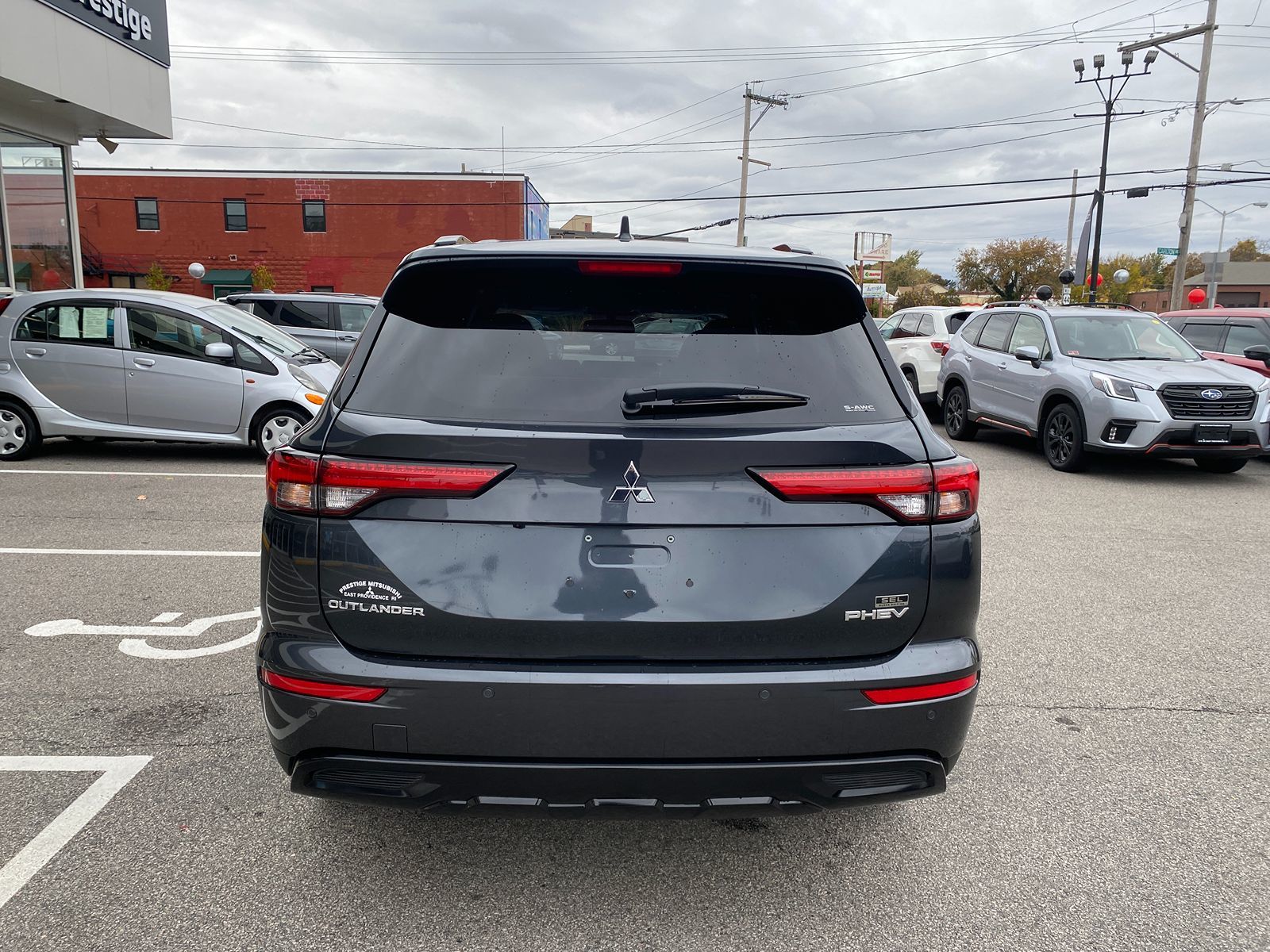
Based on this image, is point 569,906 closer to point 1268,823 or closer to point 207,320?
point 1268,823

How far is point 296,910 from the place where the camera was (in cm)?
251

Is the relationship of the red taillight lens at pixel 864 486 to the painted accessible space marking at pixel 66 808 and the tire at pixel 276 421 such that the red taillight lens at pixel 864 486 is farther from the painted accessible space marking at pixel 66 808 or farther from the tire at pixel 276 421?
the tire at pixel 276 421

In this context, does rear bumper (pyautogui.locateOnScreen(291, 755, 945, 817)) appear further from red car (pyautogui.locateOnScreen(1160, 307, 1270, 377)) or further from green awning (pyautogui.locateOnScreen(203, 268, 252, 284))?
green awning (pyautogui.locateOnScreen(203, 268, 252, 284))

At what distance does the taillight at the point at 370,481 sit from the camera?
7.11ft

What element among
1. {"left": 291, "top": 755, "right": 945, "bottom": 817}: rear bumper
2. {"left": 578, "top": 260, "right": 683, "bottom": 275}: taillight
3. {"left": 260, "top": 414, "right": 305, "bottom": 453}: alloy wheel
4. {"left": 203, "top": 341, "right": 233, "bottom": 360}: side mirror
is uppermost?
{"left": 578, "top": 260, "right": 683, "bottom": 275}: taillight

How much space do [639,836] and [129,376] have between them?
8.56 m

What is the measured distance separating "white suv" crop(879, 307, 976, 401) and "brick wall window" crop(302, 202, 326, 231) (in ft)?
123

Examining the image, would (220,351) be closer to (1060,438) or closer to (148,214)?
(1060,438)

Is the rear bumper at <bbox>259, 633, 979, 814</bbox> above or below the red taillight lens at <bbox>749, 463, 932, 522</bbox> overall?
below

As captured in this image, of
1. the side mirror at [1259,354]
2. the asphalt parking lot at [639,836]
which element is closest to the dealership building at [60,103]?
the asphalt parking lot at [639,836]

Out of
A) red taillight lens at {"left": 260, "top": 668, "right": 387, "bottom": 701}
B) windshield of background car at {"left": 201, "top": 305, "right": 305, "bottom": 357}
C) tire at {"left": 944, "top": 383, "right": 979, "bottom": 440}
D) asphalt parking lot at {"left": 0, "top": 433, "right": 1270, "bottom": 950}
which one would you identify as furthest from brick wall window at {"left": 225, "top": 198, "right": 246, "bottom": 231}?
red taillight lens at {"left": 260, "top": 668, "right": 387, "bottom": 701}

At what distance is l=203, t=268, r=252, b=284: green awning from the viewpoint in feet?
147

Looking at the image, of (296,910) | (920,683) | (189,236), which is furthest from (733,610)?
(189,236)

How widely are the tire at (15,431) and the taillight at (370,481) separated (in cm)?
892
